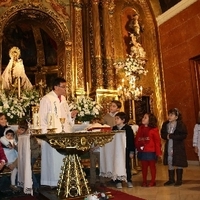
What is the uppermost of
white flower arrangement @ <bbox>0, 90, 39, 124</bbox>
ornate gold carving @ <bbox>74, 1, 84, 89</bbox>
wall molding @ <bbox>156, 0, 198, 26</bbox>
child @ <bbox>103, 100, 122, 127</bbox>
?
wall molding @ <bbox>156, 0, 198, 26</bbox>

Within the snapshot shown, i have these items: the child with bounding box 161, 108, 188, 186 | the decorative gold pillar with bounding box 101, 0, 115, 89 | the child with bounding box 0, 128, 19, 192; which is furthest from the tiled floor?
the decorative gold pillar with bounding box 101, 0, 115, 89

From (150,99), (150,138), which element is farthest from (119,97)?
(150,138)

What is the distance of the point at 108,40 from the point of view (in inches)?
402

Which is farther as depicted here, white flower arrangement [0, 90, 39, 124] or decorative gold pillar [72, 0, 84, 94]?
decorative gold pillar [72, 0, 84, 94]

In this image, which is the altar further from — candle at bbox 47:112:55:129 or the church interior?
the church interior

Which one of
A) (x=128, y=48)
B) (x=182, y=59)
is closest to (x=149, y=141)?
(x=182, y=59)

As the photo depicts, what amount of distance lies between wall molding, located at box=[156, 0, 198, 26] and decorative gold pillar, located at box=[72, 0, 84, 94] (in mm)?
2738

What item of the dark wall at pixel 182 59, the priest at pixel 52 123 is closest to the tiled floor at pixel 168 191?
the priest at pixel 52 123

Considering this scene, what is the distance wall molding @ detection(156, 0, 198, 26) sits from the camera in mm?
9602

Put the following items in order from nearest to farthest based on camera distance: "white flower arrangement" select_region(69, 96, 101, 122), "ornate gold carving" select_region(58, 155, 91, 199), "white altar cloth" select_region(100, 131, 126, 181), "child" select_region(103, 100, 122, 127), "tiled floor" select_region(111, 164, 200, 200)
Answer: "ornate gold carving" select_region(58, 155, 91, 199)
"tiled floor" select_region(111, 164, 200, 200)
"white altar cloth" select_region(100, 131, 126, 181)
"child" select_region(103, 100, 122, 127)
"white flower arrangement" select_region(69, 96, 101, 122)

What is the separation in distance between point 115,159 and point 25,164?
4.45 ft

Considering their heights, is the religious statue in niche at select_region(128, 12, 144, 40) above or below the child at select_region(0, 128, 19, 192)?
above

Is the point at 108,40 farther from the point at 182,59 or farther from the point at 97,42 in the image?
the point at 182,59

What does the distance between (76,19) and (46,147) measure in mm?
6874
